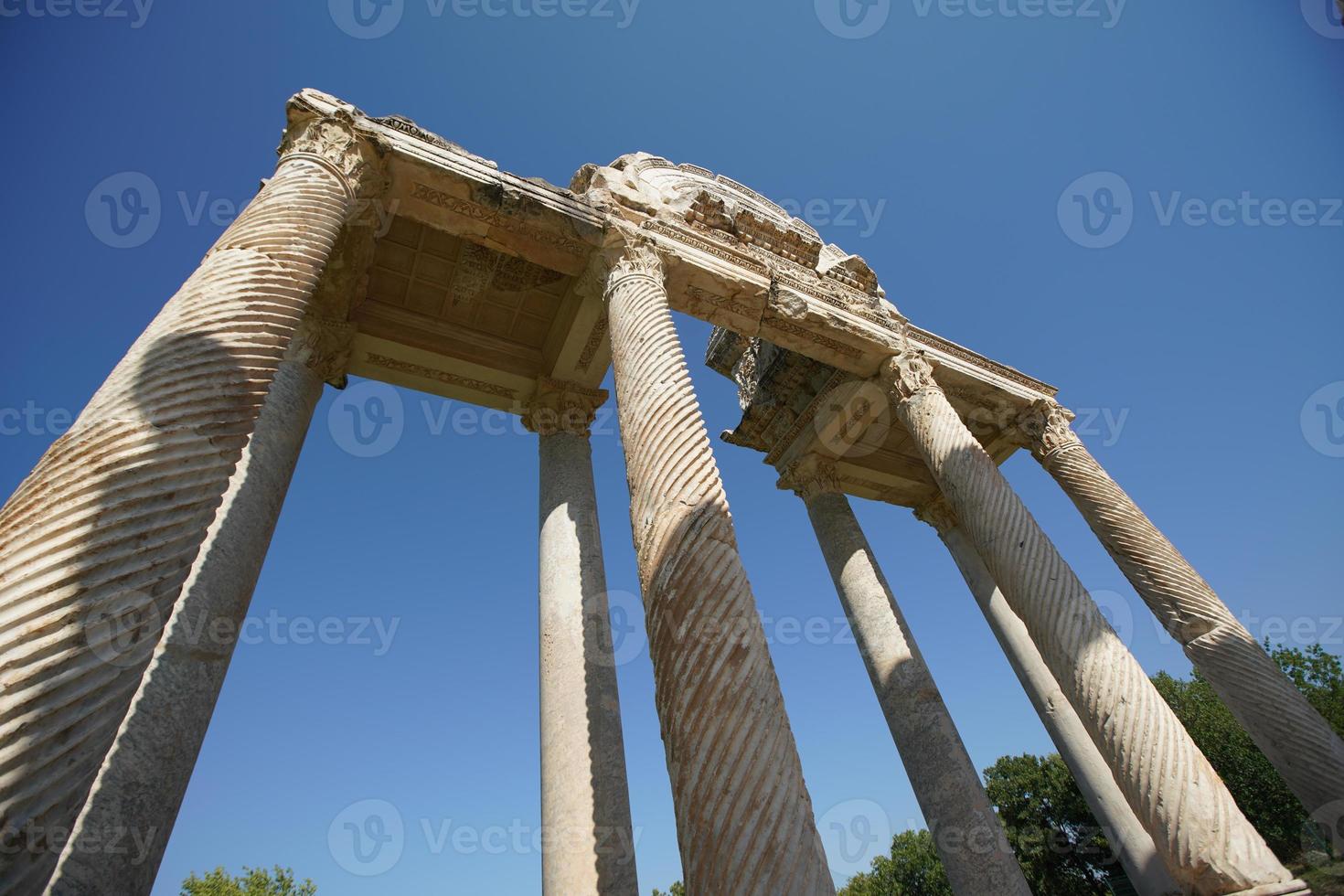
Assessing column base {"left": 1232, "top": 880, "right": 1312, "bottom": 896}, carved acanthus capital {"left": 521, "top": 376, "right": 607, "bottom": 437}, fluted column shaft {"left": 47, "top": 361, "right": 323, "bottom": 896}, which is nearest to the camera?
fluted column shaft {"left": 47, "top": 361, "right": 323, "bottom": 896}

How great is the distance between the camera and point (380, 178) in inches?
274

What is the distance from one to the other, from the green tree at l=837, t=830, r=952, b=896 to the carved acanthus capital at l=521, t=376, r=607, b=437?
36825 millimetres

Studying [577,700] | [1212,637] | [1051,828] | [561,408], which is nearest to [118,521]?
[577,700]

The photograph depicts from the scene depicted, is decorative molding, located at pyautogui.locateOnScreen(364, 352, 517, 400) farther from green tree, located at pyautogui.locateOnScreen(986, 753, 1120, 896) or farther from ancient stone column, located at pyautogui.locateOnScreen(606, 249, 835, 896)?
green tree, located at pyautogui.locateOnScreen(986, 753, 1120, 896)

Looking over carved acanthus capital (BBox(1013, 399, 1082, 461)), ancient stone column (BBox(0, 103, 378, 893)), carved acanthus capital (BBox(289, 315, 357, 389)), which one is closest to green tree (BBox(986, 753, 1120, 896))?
carved acanthus capital (BBox(1013, 399, 1082, 461))

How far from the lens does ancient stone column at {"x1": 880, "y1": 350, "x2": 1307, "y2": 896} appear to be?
5.26m

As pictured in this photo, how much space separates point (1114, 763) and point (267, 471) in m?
9.20

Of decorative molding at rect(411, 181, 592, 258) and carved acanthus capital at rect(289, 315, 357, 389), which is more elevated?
decorative molding at rect(411, 181, 592, 258)

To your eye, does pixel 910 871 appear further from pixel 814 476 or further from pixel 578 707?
pixel 578 707

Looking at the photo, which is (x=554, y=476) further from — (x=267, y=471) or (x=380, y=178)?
(x=380, y=178)

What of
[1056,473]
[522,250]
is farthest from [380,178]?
[1056,473]

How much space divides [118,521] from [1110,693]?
843cm

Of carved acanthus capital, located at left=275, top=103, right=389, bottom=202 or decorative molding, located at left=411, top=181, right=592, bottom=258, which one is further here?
decorative molding, located at left=411, top=181, right=592, bottom=258

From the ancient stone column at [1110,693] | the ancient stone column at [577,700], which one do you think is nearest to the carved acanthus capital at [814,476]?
the ancient stone column at [1110,693]
